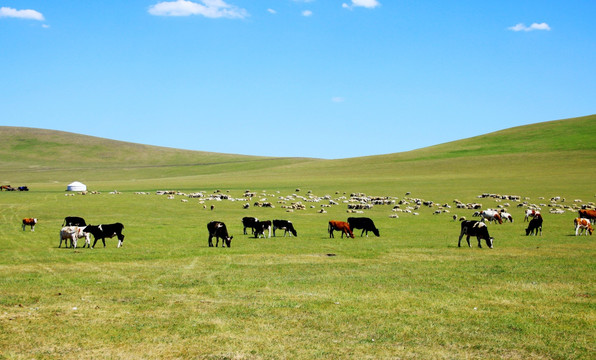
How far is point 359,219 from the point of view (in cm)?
3362

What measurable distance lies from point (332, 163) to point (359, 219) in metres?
99.4

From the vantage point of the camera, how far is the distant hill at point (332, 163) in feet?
286

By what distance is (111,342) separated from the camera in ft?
36.6

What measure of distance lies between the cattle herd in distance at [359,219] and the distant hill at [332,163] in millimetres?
15840

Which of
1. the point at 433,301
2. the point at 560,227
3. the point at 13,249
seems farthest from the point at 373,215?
the point at 433,301

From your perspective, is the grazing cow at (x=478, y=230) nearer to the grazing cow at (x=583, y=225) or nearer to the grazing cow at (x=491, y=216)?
the grazing cow at (x=583, y=225)

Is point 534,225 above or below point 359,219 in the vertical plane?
below

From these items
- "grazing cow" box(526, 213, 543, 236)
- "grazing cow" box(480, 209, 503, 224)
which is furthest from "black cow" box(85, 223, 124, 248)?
"grazing cow" box(480, 209, 503, 224)

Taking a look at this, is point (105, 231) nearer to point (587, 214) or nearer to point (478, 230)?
point (478, 230)

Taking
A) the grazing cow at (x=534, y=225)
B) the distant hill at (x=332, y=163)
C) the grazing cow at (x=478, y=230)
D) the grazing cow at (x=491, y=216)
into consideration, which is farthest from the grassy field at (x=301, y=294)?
the distant hill at (x=332, y=163)

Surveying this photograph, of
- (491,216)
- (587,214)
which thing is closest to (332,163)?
(491,216)

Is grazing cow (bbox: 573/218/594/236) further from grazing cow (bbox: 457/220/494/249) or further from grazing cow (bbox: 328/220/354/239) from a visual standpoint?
grazing cow (bbox: 328/220/354/239)

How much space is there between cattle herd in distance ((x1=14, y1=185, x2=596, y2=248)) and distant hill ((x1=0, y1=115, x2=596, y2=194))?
624 inches

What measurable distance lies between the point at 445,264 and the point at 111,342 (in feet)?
44.9
